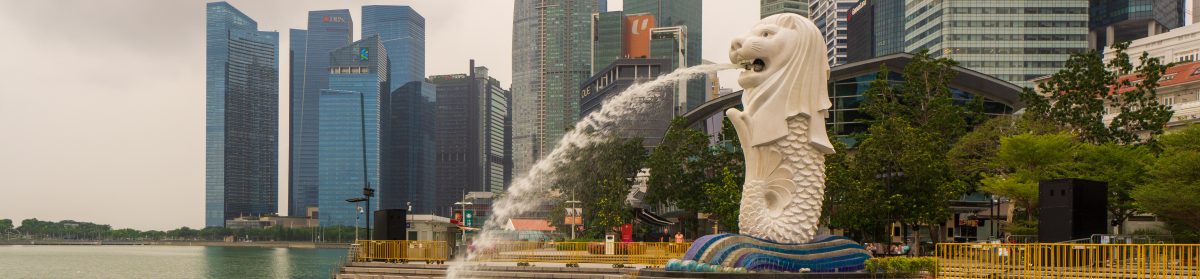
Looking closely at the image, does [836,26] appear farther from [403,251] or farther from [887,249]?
[403,251]

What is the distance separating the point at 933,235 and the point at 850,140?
1897 cm

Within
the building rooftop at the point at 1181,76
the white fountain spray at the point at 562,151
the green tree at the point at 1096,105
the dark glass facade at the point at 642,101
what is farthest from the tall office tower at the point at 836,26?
the green tree at the point at 1096,105

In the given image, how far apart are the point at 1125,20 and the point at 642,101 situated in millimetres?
62590

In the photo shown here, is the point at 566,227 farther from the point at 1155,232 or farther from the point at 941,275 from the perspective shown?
the point at 941,275

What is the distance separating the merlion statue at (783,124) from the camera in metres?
26.8

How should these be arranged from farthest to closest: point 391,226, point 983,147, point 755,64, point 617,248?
point 983,147, point 617,248, point 391,226, point 755,64

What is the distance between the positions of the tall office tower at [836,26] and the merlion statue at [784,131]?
6029 inches

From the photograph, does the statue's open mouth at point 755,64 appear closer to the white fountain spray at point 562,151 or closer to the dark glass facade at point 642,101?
the white fountain spray at point 562,151

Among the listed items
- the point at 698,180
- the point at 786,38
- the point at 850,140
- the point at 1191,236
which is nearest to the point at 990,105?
the point at 850,140

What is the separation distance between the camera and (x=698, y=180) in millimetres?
52375

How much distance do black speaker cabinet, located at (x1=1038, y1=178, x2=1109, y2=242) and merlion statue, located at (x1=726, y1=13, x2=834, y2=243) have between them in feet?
17.1

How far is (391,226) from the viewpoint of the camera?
121ft

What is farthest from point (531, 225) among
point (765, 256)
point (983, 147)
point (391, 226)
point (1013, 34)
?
point (1013, 34)

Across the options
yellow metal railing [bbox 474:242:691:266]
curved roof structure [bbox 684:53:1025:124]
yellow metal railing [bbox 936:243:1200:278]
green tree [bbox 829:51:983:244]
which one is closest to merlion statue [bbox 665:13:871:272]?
yellow metal railing [bbox 936:243:1200:278]
